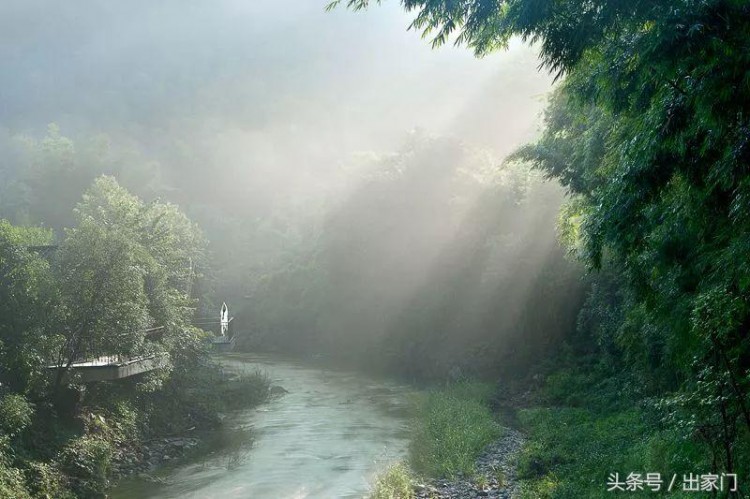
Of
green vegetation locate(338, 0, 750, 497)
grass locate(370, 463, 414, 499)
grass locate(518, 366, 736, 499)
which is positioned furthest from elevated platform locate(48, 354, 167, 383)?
green vegetation locate(338, 0, 750, 497)

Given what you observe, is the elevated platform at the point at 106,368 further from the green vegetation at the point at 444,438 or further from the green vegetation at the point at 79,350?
the green vegetation at the point at 444,438

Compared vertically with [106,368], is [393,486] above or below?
below

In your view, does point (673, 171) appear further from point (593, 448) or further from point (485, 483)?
point (485, 483)

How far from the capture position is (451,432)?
21.5 metres

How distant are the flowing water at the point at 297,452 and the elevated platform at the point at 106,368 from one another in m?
3.78

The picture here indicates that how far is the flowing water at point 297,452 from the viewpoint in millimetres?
17406

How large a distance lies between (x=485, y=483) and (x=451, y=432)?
5.24 metres

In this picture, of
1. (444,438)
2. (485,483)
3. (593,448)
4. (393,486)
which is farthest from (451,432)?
(593,448)

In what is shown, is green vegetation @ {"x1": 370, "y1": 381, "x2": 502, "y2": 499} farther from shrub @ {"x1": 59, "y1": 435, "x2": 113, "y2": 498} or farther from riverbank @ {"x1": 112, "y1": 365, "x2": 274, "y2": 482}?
riverbank @ {"x1": 112, "y1": 365, "x2": 274, "y2": 482}

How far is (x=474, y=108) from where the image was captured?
81.1m

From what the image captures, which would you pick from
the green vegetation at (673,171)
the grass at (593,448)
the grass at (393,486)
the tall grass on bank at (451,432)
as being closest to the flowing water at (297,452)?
the grass at (393,486)

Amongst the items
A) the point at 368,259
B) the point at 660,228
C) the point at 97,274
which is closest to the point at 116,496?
the point at 97,274

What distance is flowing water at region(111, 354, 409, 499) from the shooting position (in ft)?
57.1

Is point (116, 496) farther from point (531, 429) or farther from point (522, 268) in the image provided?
point (522, 268)
